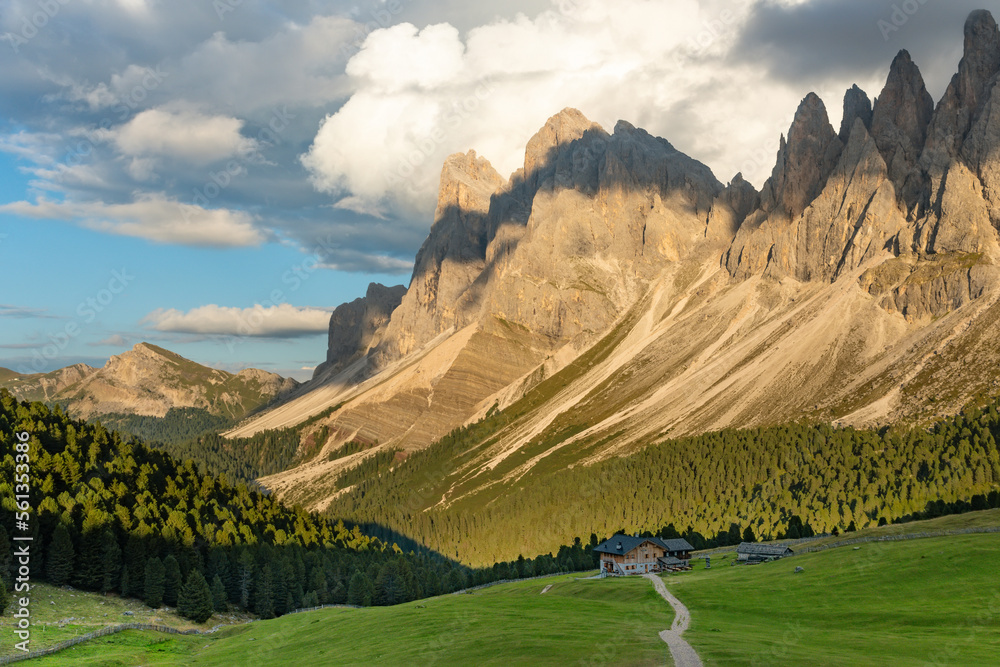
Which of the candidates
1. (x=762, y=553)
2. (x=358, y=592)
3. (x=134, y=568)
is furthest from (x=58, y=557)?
(x=762, y=553)

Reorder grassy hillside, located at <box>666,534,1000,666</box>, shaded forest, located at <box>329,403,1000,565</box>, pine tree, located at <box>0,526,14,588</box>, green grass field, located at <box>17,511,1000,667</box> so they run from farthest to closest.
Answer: shaded forest, located at <box>329,403,1000,565</box> → pine tree, located at <box>0,526,14,588</box> → green grass field, located at <box>17,511,1000,667</box> → grassy hillside, located at <box>666,534,1000,666</box>

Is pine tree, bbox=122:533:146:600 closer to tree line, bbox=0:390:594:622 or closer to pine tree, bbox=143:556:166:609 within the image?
tree line, bbox=0:390:594:622

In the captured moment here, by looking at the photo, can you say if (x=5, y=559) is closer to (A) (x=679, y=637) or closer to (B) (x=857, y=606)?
(A) (x=679, y=637)

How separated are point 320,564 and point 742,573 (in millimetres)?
57120

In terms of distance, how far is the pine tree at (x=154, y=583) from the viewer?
244 ft

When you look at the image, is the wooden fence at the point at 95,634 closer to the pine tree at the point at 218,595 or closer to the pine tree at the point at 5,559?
the pine tree at the point at 218,595

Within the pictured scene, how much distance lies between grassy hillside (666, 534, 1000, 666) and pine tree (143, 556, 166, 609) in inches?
2121

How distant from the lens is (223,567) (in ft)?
285

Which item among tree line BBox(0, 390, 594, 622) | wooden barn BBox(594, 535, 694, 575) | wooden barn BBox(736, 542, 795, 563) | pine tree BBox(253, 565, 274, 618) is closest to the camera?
tree line BBox(0, 390, 594, 622)

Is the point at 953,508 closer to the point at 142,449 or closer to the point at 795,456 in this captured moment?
the point at 795,456

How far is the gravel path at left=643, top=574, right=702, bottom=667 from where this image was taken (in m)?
35.9

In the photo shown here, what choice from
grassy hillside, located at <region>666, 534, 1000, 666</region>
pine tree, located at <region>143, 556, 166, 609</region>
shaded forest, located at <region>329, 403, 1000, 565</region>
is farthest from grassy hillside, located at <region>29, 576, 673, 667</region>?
shaded forest, located at <region>329, 403, 1000, 565</region>

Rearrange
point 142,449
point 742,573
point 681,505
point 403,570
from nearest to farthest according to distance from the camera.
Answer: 1. point 742,573
2. point 403,570
3. point 142,449
4. point 681,505

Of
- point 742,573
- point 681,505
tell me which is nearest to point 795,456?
point 681,505
